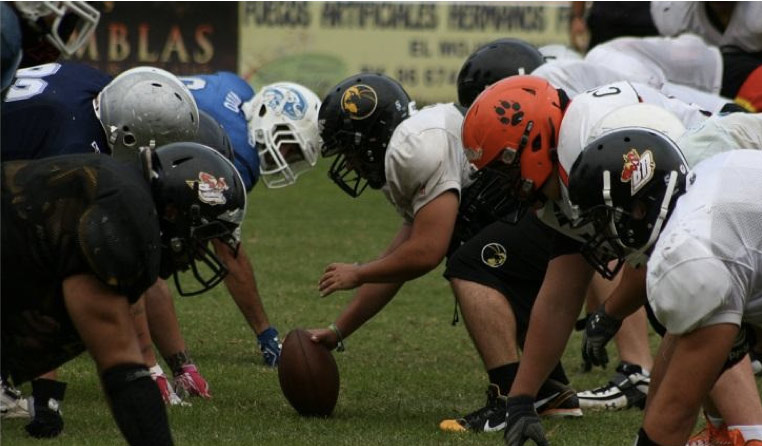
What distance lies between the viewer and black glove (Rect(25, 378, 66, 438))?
487 centimetres

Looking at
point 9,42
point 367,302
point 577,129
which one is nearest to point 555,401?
point 367,302

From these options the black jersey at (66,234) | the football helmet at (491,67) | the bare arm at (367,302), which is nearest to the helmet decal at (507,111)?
the bare arm at (367,302)

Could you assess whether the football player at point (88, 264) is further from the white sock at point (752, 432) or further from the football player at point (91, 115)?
the white sock at point (752, 432)

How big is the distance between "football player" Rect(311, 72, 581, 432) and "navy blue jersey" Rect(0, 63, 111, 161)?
99 centimetres

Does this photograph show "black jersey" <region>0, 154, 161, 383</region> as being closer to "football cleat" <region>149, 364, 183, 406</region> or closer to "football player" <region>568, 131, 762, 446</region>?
"football player" <region>568, 131, 762, 446</region>

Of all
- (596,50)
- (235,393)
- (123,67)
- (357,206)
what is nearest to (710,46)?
(596,50)

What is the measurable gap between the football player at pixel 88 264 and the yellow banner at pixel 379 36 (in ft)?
54.2

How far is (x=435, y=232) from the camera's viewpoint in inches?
209

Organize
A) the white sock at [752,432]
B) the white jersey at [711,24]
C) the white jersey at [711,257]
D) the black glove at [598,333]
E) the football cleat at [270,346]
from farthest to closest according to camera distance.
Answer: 1. the white jersey at [711,24]
2. the football cleat at [270,346]
3. the black glove at [598,333]
4. the white sock at [752,432]
5. the white jersey at [711,257]

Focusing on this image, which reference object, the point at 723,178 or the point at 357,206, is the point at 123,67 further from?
the point at 723,178

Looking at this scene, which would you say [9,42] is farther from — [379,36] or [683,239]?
[379,36]

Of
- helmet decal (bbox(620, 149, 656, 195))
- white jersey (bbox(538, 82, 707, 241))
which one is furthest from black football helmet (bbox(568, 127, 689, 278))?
white jersey (bbox(538, 82, 707, 241))

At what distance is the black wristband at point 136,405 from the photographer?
3.55 m

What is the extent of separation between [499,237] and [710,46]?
3.17m
